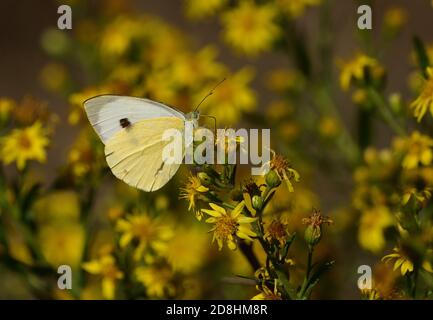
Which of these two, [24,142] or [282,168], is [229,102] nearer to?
[24,142]

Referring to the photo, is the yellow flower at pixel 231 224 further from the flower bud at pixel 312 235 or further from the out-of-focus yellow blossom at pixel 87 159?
the out-of-focus yellow blossom at pixel 87 159

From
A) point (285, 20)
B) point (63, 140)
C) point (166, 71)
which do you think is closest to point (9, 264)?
point (166, 71)

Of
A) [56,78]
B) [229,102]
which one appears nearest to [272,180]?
[229,102]

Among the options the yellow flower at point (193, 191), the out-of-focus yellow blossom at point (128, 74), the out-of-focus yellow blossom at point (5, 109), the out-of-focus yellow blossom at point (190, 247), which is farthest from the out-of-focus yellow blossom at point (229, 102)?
the yellow flower at point (193, 191)

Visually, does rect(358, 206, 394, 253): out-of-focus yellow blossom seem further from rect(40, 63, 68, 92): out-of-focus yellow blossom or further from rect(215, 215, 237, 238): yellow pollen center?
rect(40, 63, 68, 92): out-of-focus yellow blossom

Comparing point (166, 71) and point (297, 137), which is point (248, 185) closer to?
point (297, 137)
